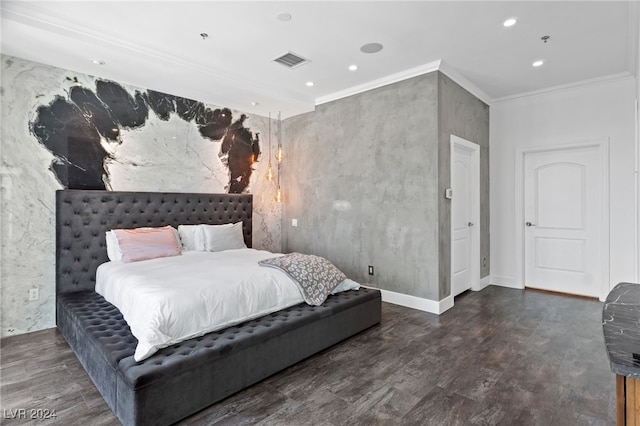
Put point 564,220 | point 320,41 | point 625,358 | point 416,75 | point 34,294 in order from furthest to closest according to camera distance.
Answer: point 564,220, point 416,75, point 34,294, point 320,41, point 625,358

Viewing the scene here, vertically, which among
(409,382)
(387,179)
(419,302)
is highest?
(387,179)

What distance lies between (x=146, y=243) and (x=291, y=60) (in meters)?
2.57

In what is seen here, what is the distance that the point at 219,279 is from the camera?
8.54ft

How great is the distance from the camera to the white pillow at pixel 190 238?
421cm

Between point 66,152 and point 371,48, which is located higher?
point 371,48

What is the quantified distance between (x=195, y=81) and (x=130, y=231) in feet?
6.32

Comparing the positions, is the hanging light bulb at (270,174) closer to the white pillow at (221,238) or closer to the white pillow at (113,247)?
the white pillow at (221,238)

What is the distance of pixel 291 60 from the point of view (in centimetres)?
366

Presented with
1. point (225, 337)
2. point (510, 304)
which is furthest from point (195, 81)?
point (510, 304)

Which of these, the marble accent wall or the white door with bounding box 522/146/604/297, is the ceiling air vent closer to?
the marble accent wall

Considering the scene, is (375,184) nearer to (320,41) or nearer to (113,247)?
(320,41)

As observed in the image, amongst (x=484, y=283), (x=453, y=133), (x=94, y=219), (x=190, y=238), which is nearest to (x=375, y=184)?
(x=453, y=133)

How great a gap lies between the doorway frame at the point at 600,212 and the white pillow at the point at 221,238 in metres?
4.07

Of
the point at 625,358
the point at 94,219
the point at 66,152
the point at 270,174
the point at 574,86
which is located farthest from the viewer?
the point at 270,174
